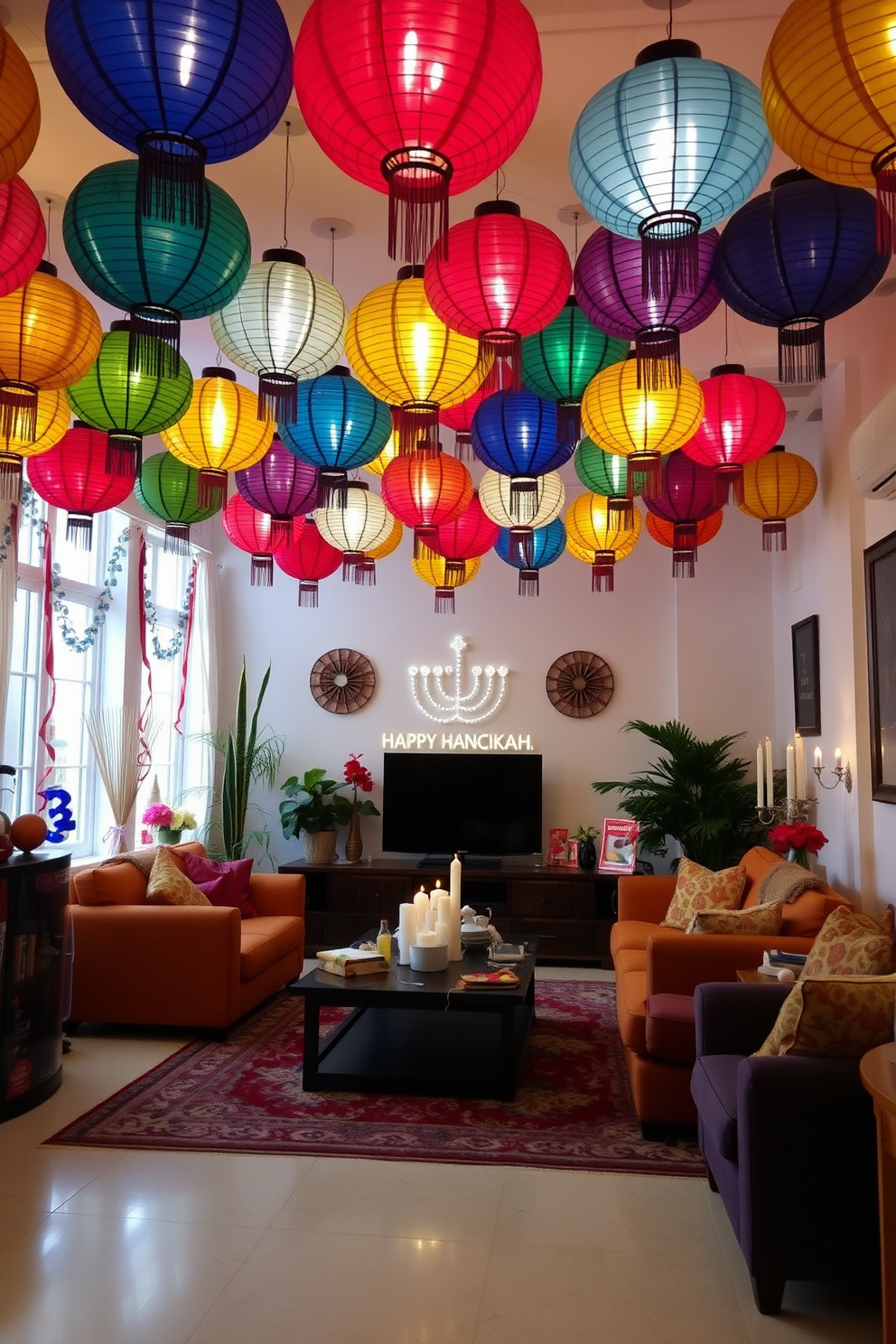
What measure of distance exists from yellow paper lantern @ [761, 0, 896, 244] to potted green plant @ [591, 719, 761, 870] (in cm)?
535

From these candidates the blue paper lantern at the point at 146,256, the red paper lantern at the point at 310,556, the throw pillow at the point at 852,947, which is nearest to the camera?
the blue paper lantern at the point at 146,256

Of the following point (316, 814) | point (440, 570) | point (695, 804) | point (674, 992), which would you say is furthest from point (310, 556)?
point (695, 804)

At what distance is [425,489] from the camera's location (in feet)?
11.8

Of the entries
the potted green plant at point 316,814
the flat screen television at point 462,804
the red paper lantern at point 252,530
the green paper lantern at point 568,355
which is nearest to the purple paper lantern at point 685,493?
the green paper lantern at point 568,355

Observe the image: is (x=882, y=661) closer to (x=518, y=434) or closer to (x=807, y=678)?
(x=807, y=678)

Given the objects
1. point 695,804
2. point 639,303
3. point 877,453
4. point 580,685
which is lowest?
point 695,804

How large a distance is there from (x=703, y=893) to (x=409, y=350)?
3.77m

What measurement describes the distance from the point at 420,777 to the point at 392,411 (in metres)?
Result: 4.42

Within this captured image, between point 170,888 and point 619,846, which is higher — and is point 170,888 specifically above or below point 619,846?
below

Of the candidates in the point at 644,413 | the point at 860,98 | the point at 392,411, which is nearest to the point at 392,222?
the point at 860,98

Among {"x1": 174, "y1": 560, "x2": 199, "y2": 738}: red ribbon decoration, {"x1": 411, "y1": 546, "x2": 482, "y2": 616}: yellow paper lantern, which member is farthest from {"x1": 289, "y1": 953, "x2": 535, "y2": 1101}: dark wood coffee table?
{"x1": 174, "y1": 560, "x2": 199, "y2": 738}: red ribbon decoration

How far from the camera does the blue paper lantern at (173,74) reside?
164cm

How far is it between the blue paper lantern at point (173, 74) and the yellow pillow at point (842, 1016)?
7.91ft

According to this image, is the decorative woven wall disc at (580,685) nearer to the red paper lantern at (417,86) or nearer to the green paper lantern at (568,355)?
Result: the green paper lantern at (568,355)
